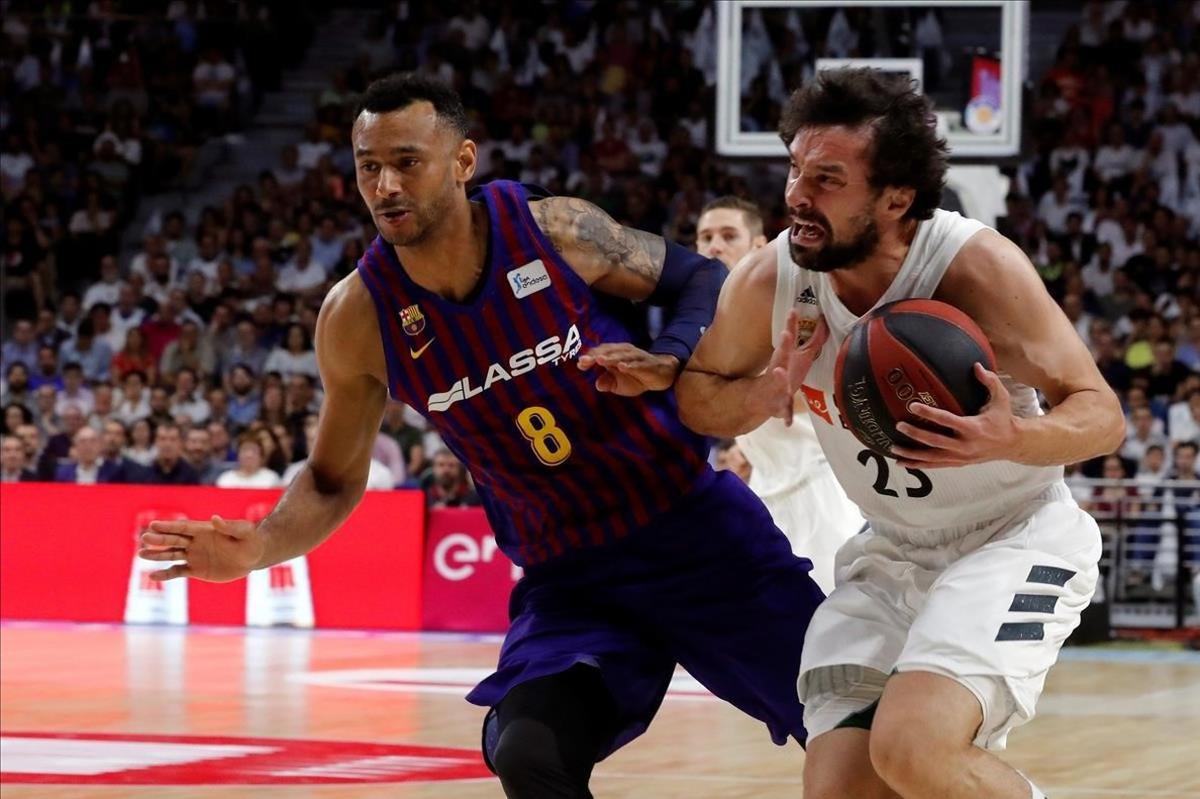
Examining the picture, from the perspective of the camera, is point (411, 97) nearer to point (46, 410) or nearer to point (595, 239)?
point (595, 239)

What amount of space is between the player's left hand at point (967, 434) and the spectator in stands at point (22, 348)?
14.9m

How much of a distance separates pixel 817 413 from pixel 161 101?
58.8 ft

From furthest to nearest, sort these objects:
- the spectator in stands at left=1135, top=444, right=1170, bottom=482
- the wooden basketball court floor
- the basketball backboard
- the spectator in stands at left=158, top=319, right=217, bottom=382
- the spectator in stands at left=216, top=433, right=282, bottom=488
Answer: the spectator in stands at left=158, top=319, right=217, bottom=382 < the spectator in stands at left=216, top=433, right=282, bottom=488 < the spectator in stands at left=1135, top=444, right=1170, bottom=482 < the basketball backboard < the wooden basketball court floor

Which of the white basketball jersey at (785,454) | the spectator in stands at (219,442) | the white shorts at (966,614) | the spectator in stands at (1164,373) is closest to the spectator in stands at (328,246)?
the spectator in stands at (219,442)

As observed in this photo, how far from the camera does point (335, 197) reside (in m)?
19.3

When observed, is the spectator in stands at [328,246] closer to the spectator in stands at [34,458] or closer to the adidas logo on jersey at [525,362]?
the spectator in stands at [34,458]

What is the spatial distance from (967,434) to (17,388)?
46.9ft

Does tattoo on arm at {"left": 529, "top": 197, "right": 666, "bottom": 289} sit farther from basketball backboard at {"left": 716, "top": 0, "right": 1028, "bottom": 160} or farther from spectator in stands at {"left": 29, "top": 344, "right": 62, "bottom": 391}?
spectator in stands at {"left": 29, "top": 344, "right": 62, "bottom": 391}

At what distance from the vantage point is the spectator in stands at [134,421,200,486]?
47.1ft

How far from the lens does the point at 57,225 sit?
65.4 ft

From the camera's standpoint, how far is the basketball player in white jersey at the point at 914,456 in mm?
3902

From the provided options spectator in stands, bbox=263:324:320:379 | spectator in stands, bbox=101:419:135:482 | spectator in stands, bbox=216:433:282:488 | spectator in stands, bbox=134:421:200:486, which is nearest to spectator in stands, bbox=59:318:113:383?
spectator in stands, bbox=263:324:320:379

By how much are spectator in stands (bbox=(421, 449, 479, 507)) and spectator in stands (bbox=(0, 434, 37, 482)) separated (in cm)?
340

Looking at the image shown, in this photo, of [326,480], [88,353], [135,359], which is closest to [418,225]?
[326,480]
